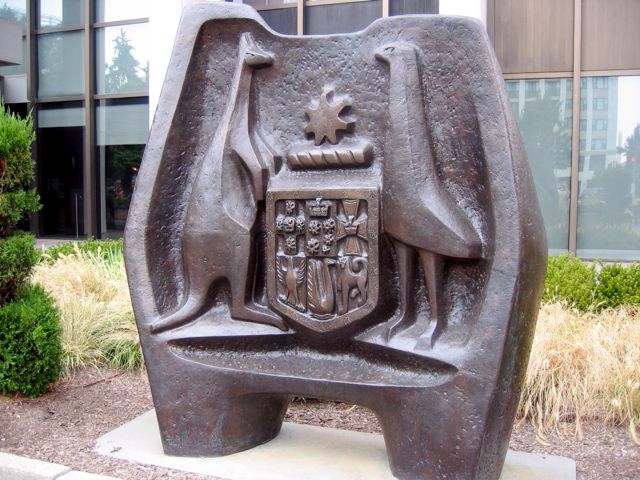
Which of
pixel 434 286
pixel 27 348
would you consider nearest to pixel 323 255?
pixel 434 286

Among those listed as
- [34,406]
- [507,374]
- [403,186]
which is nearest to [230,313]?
[403,186]

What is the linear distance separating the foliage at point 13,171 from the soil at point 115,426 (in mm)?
1306

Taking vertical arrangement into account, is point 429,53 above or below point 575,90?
below

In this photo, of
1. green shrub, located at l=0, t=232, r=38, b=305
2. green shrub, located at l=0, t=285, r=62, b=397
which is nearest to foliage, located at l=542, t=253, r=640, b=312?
green shrub, located at l=0, t=285, r=62, b=397

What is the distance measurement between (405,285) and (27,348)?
2.98 metres

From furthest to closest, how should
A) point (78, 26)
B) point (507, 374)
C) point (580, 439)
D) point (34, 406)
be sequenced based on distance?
point (78, 26)
point (34, 406)
point (580, 439)
point (507, 374)

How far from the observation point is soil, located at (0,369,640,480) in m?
3.85

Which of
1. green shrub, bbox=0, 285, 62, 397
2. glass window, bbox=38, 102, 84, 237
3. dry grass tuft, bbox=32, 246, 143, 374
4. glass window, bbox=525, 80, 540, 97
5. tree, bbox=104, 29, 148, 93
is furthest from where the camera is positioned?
glass window, bbox=38, 102, 84, 237

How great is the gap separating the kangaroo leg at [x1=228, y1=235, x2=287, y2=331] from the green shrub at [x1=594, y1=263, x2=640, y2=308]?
420 centimetres

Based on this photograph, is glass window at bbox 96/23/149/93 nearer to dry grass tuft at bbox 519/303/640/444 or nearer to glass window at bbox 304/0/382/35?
glass window at bbox 304/0/382/35

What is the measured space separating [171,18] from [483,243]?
28.0 ft

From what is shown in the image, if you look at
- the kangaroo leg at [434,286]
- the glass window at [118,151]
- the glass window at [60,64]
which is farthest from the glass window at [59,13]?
the kangaroo leg at [434,286]

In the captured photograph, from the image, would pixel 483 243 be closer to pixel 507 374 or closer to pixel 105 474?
pixel 507 374

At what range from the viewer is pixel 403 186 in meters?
3.29
